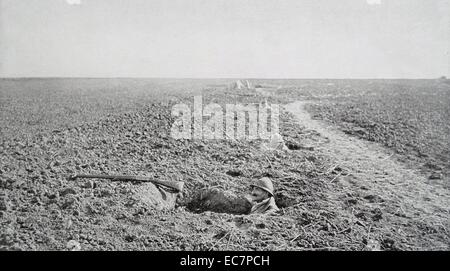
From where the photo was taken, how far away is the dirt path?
3873mm

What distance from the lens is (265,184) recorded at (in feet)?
16.1

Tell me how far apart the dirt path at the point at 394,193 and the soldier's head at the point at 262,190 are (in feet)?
2.92

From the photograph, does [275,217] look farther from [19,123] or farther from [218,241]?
[19,123]

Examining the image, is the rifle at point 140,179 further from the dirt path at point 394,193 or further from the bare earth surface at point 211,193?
the dirt path at point 394,193

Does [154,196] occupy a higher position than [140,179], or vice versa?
[140,179]

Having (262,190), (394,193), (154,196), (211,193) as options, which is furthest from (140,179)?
(394,193)

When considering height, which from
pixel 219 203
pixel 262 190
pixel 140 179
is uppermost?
pixel 140 179

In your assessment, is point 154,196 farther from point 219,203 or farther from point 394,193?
point 394,193

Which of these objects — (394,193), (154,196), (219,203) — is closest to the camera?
(154,196)

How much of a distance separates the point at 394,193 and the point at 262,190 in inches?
76.9

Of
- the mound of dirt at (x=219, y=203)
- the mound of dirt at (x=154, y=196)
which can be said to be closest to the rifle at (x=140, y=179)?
the mound of dirt at (x=154, y=196)

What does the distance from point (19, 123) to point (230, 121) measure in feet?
21.0

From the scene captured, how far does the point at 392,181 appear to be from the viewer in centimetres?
540
